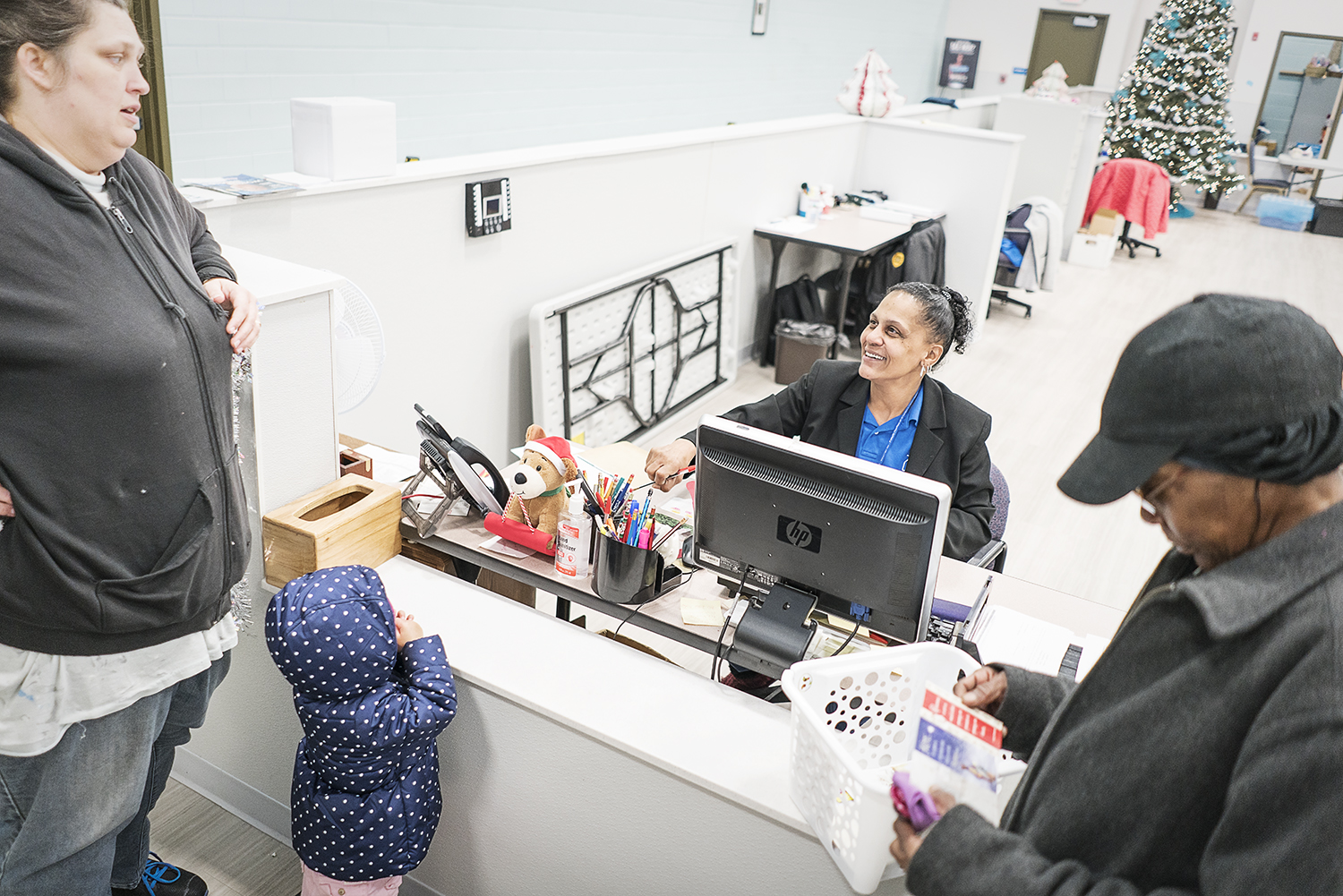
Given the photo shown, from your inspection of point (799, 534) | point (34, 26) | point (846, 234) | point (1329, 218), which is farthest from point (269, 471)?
point (1329, 218)

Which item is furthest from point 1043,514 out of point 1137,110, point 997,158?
point 1137,110

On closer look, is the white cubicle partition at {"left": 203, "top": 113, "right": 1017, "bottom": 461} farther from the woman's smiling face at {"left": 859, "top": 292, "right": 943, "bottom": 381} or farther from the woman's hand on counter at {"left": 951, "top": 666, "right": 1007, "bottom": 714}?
the woman's hand on counter at {"left": 951, "top": 666, "right": 1007, "bottom": 714}

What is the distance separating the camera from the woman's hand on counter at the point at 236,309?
1474mm

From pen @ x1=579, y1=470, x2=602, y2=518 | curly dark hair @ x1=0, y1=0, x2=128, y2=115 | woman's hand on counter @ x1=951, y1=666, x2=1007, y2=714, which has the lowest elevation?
pen @ x1=579, y1=470, x2=602, y2=518

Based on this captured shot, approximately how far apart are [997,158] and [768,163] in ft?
5.08

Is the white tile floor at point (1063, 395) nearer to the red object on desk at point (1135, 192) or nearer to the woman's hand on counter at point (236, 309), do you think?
the red object on desk at point (1135, 192)

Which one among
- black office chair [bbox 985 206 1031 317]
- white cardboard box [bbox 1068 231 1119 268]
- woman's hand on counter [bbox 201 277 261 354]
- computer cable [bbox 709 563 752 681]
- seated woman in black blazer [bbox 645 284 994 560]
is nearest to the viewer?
woman's hand on counter [bbox 201 277 261 354]

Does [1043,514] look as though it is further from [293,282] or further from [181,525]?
[181,525]

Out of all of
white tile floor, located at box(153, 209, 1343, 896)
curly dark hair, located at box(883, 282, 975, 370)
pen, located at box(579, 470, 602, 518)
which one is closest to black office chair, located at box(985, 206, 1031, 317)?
white tile floor, located at box(153, 209, 1343, 896)

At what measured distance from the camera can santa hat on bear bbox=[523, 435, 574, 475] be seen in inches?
78.4

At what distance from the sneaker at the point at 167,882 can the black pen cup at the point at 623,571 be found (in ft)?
3.33

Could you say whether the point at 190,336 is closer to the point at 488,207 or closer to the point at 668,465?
the point at 668,465

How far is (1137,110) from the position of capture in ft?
33.9

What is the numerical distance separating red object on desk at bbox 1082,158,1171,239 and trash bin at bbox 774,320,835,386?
486 centimetres
